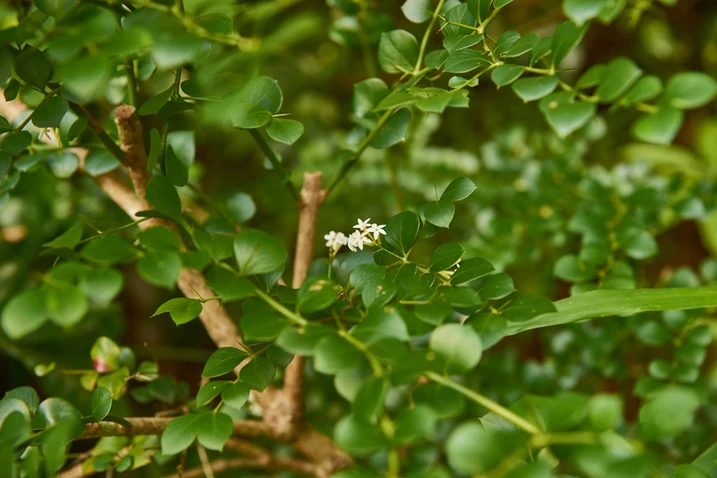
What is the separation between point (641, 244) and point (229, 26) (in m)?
0.49

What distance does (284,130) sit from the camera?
45cm

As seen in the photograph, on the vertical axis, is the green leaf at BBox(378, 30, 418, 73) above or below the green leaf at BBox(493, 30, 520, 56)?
below

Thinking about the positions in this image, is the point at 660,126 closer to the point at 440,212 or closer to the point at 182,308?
the point at 440,212

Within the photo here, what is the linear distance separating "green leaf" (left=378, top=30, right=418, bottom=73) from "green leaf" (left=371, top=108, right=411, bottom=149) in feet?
0.13

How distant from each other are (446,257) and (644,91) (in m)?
0.17

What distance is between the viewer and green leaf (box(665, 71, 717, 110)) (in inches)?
15.0

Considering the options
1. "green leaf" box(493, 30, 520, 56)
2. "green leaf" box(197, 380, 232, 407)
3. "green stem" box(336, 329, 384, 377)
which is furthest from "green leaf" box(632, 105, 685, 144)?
"green leaf" box(197, 380, 232, 407)

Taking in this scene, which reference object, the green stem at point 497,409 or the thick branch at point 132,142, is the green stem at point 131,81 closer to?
the thick branch at point 132,142

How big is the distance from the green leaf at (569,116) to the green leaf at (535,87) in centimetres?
1

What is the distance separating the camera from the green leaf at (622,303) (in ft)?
1.63

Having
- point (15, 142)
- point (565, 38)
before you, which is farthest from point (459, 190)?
point (15, 142)

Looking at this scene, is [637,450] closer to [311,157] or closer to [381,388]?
[381,388]

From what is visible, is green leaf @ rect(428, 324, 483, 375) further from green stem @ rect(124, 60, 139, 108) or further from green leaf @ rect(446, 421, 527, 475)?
green stem @ rect(124, 60, 139, 108)

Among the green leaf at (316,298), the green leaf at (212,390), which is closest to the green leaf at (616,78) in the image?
the green leaf at (316,298)
